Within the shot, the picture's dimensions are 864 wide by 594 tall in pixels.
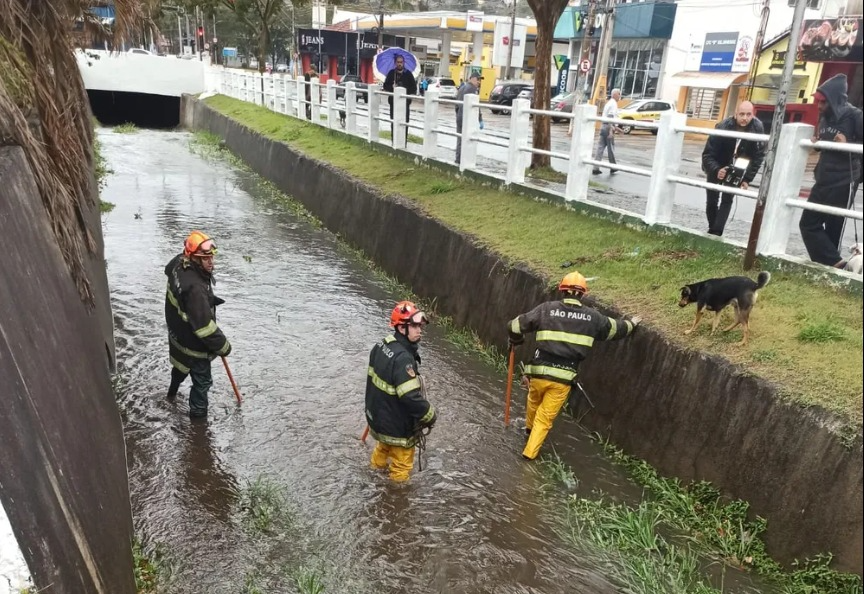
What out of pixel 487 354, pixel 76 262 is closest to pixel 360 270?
pixel 487 354

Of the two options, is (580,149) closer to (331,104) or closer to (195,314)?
(195,314)

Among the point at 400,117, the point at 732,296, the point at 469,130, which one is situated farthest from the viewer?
the point at 400,117

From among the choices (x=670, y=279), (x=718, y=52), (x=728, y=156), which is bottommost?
(x=670, y=279)

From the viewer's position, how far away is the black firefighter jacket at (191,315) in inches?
203

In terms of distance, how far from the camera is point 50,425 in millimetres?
2744

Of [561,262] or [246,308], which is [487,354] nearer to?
[561,262]

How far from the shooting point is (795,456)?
3947mm

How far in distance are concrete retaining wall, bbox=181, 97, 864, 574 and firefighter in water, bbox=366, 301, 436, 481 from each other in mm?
1728

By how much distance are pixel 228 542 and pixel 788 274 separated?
4.64 metres

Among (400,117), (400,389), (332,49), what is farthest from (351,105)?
(332,49)

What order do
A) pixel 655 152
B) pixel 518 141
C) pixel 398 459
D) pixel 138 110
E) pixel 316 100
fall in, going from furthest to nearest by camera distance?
pixel 138 110
pixel 316 100
pixel 518 141
pixel 655 152
pixel 398 459

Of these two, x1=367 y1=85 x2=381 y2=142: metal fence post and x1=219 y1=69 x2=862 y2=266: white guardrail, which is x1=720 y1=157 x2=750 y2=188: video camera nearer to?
x1=219 y1=69 x2=862 y2=266: white guardrail

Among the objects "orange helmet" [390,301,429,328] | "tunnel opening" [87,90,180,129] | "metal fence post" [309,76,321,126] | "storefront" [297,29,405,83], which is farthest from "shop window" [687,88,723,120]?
"orange helmet" [390,301,429,328]

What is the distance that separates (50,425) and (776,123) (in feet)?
16.8
